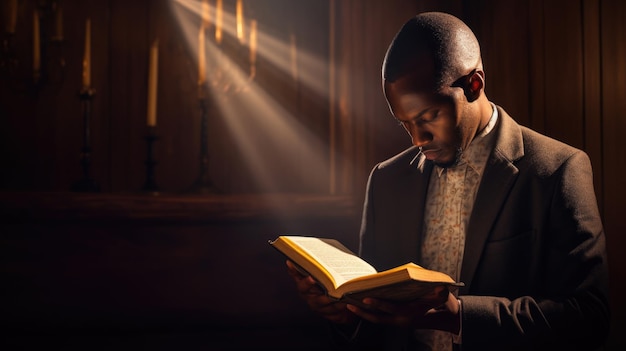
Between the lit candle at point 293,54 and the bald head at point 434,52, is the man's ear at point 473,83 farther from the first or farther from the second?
the lit candle at point 293,54

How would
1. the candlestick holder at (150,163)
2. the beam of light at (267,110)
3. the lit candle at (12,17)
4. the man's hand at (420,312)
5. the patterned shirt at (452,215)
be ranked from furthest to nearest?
the beam of light at (267,110) < the lit candle at (12,17) < the candlestick holder at (150,163) < the patterned shirt at (452,215) < the man's hand at (420,312)

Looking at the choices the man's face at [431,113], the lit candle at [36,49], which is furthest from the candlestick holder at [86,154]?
the man's face at [431,113]

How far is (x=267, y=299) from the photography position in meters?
2.26

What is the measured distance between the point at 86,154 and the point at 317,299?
1.33 m

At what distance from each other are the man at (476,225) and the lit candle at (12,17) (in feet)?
5.62

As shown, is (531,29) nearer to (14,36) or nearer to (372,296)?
(372,296)

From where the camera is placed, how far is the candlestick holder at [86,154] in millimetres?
2322

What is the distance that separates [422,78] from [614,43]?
636mm

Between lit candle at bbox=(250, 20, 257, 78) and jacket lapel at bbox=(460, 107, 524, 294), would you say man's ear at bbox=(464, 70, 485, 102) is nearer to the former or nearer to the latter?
jacket lapel at bbox=(460, 107, 524, 294)

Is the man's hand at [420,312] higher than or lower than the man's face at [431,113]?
lower

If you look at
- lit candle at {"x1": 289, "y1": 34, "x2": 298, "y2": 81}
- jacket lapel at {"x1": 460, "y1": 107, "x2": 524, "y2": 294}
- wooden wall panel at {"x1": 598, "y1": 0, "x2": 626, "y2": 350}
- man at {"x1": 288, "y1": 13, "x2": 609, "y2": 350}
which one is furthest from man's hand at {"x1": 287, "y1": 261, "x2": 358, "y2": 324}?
lit candle at {"x1": 289, "y1": 34, "x2": 298, "y2": 81}

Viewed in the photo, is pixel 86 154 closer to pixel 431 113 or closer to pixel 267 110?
pixel 267 110

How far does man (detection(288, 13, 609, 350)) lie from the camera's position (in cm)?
130

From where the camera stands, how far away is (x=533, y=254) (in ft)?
4.46
